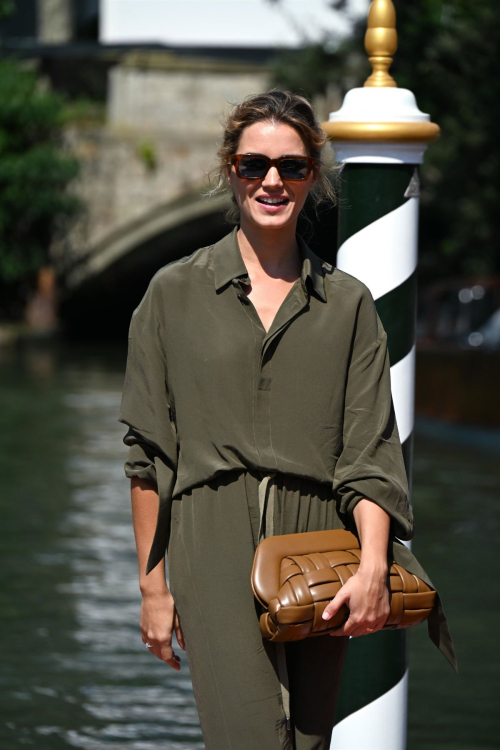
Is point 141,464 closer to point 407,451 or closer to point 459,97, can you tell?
point 407,451

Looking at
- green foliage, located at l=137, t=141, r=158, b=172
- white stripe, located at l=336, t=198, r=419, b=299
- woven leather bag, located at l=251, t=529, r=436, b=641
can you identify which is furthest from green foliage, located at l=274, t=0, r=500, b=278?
woven leather bag, located at l=251, t=529, r=436, b=641

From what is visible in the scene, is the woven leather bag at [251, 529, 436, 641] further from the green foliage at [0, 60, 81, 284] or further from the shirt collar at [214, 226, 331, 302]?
the green foliage at [0, 60, 81, 284]

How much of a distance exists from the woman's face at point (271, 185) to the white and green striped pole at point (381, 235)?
692mm

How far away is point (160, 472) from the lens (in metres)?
2.43

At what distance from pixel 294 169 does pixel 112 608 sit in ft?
12.7

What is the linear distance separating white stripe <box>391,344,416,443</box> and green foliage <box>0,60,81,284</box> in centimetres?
2104

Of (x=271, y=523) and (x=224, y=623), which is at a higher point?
→ (x=271, y=523)

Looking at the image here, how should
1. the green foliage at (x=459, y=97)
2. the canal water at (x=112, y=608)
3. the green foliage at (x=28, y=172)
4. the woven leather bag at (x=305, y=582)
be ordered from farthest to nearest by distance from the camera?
the green foliage at (x=28, y=172) < the green foliage at (x=459, y=97) < the canal water at (x=112, y=608) < the woven leather bag at (x=305, y=582)

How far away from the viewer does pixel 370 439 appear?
243 cm

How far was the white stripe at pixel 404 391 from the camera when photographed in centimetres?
322

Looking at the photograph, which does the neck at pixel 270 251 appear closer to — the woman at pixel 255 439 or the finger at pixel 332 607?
the woman at pixel 255 439

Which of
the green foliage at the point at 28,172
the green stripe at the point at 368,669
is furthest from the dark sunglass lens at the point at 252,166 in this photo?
the green foliage at the point at 28,172

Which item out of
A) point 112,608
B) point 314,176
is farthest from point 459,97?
point 314,176

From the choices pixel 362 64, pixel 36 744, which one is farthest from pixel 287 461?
pixel 362 64
